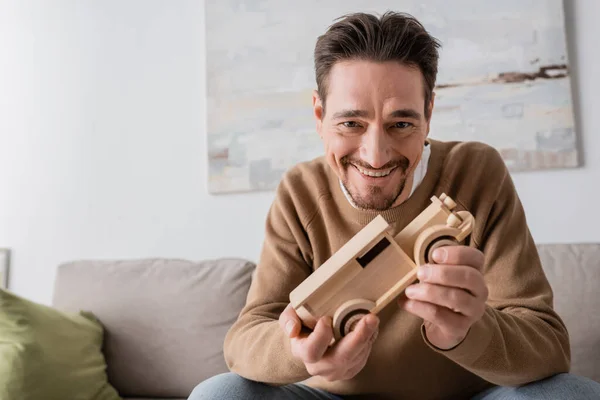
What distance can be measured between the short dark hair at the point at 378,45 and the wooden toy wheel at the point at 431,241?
38 cm

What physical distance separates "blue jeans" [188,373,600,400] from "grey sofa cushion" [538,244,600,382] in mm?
612

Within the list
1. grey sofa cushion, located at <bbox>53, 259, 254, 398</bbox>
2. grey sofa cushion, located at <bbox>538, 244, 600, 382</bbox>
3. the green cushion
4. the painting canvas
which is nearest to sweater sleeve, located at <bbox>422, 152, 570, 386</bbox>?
grey sofa cushion, located at <bbox>538, 244, 600, 382</bbox>

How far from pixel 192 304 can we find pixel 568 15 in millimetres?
1581

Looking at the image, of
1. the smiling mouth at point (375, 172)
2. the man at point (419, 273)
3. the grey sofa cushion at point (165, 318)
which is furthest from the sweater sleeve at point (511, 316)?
the grey sofa cushion at point (165, 318)

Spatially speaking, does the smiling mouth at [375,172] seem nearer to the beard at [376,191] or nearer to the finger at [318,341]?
the beard at [376,191]

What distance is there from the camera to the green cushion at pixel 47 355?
1580mm

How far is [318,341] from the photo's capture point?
2.60ft

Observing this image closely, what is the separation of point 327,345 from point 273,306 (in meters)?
Answer: 0.38

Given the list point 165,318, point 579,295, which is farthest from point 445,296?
point 165,318

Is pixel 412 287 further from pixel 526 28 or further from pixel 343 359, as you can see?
pixel 526 28

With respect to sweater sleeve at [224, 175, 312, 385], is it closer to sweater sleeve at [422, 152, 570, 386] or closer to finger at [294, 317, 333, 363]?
finger at [294, 317, 333, 363]

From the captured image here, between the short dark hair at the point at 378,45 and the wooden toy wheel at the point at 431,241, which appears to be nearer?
the wooden toy wheel at the point at 431,241

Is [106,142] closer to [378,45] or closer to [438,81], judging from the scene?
[438,81]

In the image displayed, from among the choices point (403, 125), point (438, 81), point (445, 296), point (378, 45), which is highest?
point (438, 81)
